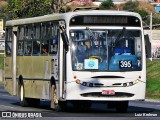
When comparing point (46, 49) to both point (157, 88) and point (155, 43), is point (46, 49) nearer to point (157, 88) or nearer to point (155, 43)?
point (157, 88)

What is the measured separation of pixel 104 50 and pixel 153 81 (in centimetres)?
2052

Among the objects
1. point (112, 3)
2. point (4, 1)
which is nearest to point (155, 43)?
point (112, 3)

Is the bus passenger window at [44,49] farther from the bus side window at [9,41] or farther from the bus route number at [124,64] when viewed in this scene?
the bus side window at [9,41]

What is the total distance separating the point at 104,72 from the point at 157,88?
18.8m

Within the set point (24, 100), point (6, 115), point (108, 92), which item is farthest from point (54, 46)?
point (24, 100)

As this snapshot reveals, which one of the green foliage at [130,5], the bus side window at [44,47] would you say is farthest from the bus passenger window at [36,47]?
the green foliage at [130,5]

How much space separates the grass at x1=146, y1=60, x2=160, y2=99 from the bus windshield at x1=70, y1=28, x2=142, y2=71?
1578 cm

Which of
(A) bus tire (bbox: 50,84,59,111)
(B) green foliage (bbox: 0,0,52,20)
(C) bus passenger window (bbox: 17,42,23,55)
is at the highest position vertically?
(B) green foliage (bbox: 0,0,52,20)

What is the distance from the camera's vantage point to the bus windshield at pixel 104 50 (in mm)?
23844

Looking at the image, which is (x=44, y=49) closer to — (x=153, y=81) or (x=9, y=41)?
(x=9, y=41)

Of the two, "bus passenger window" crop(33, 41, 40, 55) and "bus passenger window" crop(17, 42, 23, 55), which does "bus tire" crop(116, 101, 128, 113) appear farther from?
"bus passenger window" crop(17, 42, 23, 55)

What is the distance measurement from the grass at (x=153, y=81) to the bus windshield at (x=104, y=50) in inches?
621

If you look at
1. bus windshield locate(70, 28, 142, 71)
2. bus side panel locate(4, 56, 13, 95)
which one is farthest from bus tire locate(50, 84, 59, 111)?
bus side panel locate(4, 56, 13, 95)

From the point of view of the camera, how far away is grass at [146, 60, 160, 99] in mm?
41281
